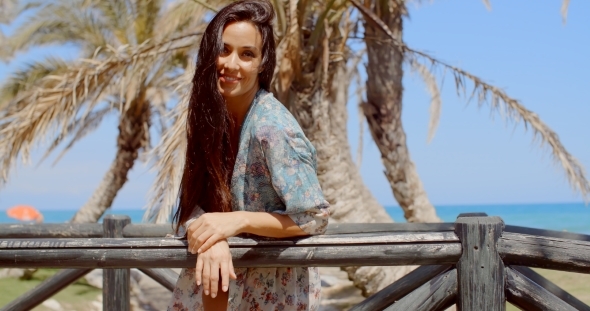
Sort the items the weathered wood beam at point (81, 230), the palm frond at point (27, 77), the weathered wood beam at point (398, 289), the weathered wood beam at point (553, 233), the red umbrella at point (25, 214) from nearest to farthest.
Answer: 1. the weathered wood beam at point (553, 233)
2. the weathered wood beam at point (398, 289)
3. the weathered wood beam at point (81, 230)
4. the palm frond at point (27, 77)
5. the red umbrella at point (25, 214)

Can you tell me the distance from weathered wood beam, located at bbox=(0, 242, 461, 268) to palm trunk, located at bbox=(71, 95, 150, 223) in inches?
402

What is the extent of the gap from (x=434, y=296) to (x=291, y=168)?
842mm

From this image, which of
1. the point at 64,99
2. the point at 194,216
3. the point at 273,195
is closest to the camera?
the point at 273,195

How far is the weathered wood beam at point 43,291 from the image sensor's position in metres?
4.25

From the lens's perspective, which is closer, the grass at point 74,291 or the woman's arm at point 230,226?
the woman's arm at point 230,226

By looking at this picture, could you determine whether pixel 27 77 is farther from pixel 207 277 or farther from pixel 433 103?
pixel 207 277

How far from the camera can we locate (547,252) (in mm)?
2375

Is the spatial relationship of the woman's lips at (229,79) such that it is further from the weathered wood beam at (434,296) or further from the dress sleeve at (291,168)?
the weathered wood beam at (434,296)

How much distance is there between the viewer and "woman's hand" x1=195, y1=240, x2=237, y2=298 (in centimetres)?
202

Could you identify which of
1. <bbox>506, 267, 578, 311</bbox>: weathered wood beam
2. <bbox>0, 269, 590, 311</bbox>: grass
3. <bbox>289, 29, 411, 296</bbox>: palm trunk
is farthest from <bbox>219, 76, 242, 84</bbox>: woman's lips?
<bbox>0, 269, 590, 311</bbox>: grass

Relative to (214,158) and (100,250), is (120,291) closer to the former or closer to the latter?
(100,250)

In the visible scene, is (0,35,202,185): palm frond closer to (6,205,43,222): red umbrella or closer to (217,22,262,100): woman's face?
(217,22,262,100): woman's face

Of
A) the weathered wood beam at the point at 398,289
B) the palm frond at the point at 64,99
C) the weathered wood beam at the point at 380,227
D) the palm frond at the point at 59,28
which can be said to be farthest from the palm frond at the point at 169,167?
the palm frond at the point at 59,28

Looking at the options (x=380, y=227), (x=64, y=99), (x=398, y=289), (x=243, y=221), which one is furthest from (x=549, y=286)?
(x=64, y=99)
